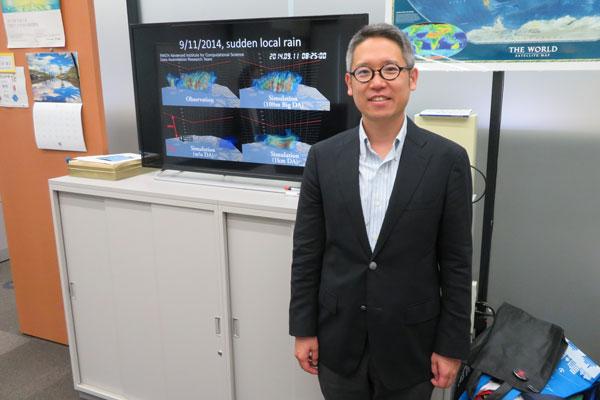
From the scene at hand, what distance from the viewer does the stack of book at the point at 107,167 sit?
7.17ft

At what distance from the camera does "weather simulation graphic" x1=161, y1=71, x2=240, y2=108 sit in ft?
6.72

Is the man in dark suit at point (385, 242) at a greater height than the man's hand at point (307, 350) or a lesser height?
greater

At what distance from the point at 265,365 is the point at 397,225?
3.31 ft

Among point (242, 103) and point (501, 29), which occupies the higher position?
point (501, 29)

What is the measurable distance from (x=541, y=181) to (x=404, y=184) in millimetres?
1107

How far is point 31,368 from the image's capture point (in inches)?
106

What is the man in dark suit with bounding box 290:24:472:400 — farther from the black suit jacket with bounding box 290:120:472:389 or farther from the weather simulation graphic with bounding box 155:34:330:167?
the weather simulation graphic with bounding box 155:34:330:167

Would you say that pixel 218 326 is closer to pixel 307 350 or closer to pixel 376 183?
pixel 307 350

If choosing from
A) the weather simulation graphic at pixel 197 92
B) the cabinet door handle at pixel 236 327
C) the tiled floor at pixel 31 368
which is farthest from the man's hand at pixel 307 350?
the tiled floor at pixel 31 368

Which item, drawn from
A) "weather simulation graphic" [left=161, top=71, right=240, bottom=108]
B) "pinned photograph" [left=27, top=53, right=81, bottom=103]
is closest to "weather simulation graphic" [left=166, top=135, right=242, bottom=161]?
"weather simulation graphic" [left=161, top=71, right=240, bottom=108]

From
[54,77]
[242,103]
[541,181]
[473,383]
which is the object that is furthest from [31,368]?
[541,181]

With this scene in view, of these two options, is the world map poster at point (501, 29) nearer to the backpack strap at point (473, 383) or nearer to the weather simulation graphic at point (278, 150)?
the weather simulation graphic at point (278, 150)

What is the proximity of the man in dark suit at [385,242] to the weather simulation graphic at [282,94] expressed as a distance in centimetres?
A: 53

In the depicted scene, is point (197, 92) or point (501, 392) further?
point (197, 92)
